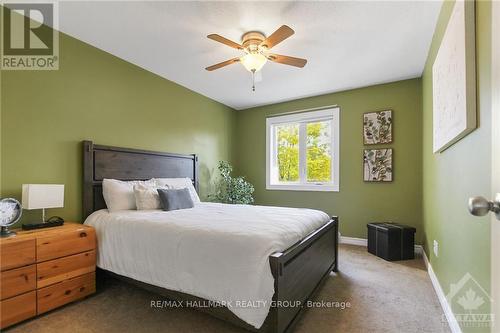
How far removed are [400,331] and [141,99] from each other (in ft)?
11.9

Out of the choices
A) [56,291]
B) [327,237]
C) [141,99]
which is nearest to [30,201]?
[56,291]

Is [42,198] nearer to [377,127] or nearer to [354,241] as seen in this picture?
[354,241]

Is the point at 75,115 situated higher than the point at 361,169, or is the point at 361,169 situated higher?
the point at 75,115

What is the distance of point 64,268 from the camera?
2100mm

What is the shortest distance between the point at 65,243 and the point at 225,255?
1.48 metres

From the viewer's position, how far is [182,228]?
6.32 ft

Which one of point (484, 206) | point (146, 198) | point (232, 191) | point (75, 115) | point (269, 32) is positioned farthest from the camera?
point (232, 191)

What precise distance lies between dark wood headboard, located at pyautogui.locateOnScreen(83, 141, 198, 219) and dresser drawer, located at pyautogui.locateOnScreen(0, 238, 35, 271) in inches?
30.4

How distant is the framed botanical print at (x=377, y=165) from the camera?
3730 millimetres

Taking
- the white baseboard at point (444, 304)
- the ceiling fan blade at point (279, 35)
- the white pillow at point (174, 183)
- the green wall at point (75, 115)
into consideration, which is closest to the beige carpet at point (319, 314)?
the white baseboard at point (444, 304)

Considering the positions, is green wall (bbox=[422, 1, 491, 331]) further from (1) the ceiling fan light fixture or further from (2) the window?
(2) the window

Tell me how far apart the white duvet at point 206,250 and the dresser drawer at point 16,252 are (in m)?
0.53

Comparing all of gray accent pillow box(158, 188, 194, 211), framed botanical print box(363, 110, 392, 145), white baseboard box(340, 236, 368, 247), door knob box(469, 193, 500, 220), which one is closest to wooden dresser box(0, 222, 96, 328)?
gray accent pillow box(158, 188, 194, 211)

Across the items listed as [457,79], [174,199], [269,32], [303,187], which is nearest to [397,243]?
[303,187]
